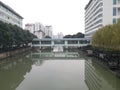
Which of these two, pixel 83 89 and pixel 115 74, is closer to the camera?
pixel 83 89

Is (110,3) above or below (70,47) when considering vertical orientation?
above

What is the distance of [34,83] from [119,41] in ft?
25.4

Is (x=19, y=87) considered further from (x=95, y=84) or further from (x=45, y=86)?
(x=95, y=84)

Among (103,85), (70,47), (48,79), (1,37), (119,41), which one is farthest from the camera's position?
(70,47)

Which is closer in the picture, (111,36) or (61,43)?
(111,36)

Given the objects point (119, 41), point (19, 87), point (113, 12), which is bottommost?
point (19, 87)

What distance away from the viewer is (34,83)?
1339 centimetres

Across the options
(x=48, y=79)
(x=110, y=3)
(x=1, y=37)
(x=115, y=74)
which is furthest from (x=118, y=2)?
(x=48, y=79)

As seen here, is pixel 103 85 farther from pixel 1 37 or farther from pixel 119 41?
pixel 1 37

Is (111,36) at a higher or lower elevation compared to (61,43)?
higher

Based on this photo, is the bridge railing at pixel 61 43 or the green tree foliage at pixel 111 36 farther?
the bridge railing at pixel 61 43

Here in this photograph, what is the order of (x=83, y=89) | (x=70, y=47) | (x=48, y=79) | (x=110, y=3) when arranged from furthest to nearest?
(x=70, y=47), (x=110, y=3), (x=48, y=79), (x=83, y=89)

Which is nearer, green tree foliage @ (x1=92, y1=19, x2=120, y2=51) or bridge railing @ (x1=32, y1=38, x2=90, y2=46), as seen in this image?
green tree foliage @ (x1=92, y1=19, x2=120, y2=51)

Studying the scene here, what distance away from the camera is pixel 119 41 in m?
16.9
